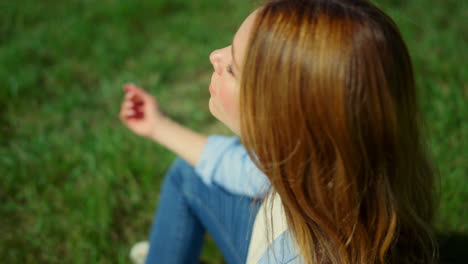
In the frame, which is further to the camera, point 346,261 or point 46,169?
point 46,169

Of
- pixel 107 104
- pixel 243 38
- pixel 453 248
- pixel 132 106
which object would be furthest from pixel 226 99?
pixel 107 104

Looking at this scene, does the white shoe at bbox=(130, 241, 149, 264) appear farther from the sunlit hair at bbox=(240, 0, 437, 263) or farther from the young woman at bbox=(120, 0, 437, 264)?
the sunlit hair at bbox=(240, 0, 437, 263)

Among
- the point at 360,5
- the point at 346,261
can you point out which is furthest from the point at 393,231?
the point at 360,5

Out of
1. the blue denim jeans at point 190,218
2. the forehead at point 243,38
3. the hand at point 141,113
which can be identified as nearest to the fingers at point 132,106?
the hand at point 141,113

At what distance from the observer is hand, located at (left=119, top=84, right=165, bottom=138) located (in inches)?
64.7

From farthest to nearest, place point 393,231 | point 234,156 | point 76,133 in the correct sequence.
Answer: point 76,133, point 234,156, point 393,231

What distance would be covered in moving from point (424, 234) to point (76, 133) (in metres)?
1.80

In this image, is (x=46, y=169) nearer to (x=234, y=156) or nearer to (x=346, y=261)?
(x=234, y=156)

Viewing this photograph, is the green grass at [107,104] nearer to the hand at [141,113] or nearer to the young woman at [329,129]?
the hand at [141,113]

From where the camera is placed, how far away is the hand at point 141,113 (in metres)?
1.64

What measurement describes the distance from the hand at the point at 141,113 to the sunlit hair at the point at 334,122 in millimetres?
713

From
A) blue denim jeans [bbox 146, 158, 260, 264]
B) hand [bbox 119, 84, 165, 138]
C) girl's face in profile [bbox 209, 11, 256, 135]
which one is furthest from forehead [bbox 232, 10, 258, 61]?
hand [bbox 119, 84, 165, 138]

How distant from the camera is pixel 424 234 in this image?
1171 mm

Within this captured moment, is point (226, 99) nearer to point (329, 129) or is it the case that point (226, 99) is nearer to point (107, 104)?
point (329, 129)
